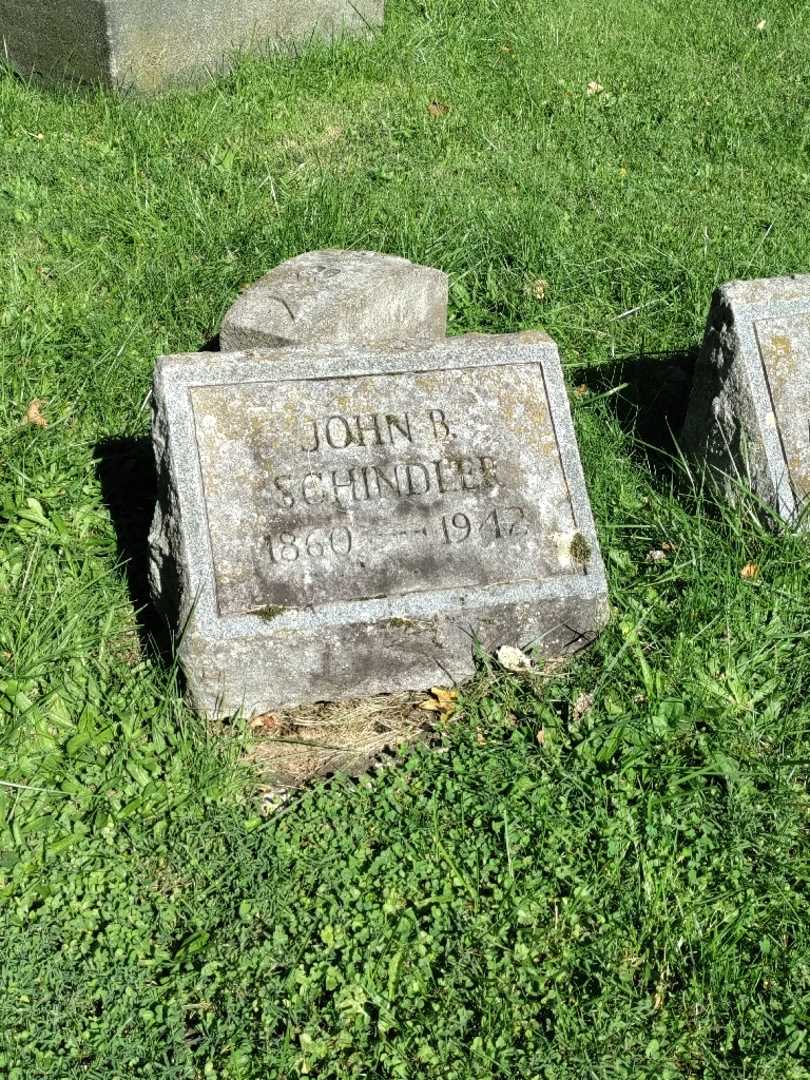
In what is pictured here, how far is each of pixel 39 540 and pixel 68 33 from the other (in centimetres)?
347

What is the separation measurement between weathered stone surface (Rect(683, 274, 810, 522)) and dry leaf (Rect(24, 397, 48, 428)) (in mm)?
2280

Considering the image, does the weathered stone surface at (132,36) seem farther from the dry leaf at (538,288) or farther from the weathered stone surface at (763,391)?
the weathered stone surface at (763,391)

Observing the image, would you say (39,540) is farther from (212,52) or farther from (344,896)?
(212,52)

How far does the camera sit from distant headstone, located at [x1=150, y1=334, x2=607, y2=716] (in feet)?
10.3

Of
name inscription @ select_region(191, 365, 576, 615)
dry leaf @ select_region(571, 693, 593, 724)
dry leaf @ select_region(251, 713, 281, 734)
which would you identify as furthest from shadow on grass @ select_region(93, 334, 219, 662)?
dry leaf @ select_region(571, 693, 593, 724)

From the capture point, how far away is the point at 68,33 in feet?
19.4

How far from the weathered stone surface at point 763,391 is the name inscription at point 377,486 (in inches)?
27.5

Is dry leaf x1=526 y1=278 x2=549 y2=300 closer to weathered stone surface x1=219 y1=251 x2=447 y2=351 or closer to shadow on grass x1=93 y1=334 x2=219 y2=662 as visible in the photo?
weathered stone surface x1=219 y1=251 x2=447 y2=351

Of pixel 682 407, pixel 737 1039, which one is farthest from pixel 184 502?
pixel 682 407

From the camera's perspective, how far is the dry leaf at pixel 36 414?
4.07 meters

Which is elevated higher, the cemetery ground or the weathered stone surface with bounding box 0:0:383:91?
the weathered stone surface with bounding box 0:0:383:91

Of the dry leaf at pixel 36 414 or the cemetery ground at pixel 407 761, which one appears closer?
the cemetery ground at pixel 407 761

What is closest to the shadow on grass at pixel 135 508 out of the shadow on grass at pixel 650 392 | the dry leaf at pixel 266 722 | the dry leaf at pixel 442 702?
the dry leaf at pixel 266 722

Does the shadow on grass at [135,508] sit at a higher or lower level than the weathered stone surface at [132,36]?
lower
